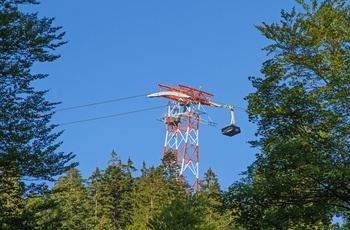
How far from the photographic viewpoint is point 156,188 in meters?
56.2

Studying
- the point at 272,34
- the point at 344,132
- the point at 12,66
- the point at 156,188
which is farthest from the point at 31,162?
the point at 156,188

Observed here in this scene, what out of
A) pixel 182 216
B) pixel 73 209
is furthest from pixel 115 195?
pixel 182 216

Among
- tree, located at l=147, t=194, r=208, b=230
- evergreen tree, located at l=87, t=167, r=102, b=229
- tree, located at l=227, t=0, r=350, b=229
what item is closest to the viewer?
→ tree, located at l=227, t=0, r=350, b=229

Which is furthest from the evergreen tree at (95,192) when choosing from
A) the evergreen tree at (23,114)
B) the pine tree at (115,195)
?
the evergreen tree at (23,114)

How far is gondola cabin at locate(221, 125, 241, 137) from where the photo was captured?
244ft

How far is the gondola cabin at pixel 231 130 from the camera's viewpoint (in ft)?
244

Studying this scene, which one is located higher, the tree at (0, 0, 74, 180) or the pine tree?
the pine tree

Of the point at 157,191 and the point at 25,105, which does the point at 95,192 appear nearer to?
the point at 157,191

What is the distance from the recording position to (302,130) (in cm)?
1973

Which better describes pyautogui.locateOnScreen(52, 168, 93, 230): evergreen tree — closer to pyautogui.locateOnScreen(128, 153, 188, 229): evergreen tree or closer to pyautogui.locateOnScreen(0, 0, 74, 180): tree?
pyautogui.locateOnScreen(128, 153, 188, 229): evergreen tree

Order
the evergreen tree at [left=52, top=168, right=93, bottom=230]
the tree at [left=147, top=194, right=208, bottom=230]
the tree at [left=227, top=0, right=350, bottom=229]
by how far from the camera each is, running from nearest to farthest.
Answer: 1. the tree at [left=227, top=0, right=350, bottom=229]
2. the tree at [left=147, top=194, right=208, bottom=230]
3. the evergreen tree at [left=52, top=168, right=93, bottom=230]

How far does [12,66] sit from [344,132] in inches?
483

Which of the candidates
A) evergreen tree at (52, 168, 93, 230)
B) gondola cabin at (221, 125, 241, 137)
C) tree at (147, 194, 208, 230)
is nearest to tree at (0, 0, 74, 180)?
tree at (147, 194, 208, 230)

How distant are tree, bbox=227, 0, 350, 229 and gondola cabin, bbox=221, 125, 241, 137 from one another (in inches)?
2089
